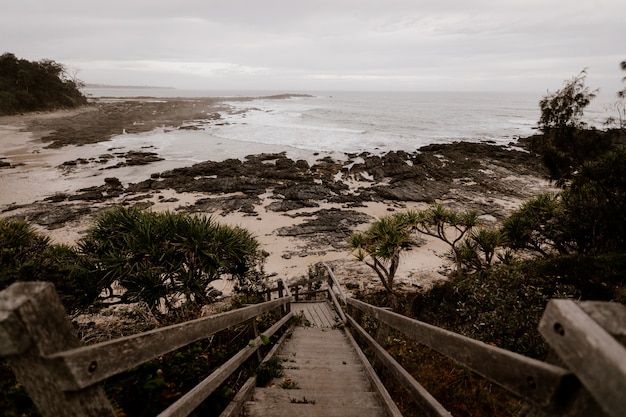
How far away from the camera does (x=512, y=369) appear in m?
1.17

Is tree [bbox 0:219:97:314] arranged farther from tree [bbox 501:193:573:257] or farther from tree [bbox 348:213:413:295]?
tree [bbox 501:193:573:257]

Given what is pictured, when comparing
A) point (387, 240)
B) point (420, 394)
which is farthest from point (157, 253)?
point (387, 240)

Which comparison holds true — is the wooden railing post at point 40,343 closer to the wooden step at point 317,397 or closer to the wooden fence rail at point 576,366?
the wooden fence rail at point 576,366

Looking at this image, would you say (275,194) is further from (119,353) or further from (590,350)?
(590,350)

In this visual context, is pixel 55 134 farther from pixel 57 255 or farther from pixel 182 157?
pixel 57 255

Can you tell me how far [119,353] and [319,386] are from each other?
2.69 meters

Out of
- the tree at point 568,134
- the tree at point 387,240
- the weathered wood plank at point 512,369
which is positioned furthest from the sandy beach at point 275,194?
the weathered wood plank at point 512,369

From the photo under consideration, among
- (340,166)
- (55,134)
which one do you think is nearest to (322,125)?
(340,166)

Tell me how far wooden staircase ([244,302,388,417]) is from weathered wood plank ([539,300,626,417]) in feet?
7.31

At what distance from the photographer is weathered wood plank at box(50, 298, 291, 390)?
1.06 metres

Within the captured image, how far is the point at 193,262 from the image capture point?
23.1 feet

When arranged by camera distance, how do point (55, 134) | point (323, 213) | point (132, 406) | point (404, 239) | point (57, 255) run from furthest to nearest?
point (55, 134) < point (323, 213) < point (404, 239) < point (57, 255) < point (132, 406)

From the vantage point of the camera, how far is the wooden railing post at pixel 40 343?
3.10 ft

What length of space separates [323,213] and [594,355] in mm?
19446
